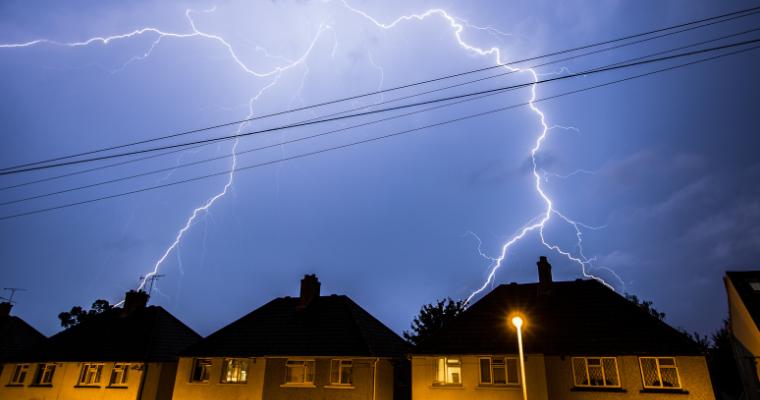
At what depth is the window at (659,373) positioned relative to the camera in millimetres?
16672

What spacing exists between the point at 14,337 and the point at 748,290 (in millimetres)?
46874

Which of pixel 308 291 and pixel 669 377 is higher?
pixel 308 291

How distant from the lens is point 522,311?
816 inches

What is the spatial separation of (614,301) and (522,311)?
4.21 metres

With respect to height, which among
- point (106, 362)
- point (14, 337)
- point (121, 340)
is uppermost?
point (14, 337)

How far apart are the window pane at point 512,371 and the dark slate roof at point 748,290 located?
1074 cm

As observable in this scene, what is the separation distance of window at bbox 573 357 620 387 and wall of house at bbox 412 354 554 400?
4.83 ft

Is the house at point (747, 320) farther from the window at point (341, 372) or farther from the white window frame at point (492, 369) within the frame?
the window at point (341, 372)

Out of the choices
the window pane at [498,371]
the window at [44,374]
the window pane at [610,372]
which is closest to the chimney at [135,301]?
the window at [44,374]

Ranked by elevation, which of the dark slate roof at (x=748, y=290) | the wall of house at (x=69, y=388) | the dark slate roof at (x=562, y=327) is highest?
the dark slate roof at (x=748, y=290)

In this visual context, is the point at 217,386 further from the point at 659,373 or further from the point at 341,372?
the point at 659,373

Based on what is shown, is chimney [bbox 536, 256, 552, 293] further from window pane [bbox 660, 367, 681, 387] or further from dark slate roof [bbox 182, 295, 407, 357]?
dark slate roof [bbox 182, 295, 407, 357]

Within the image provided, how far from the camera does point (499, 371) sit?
18609mm

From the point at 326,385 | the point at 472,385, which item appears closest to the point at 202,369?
the point at 326,385
